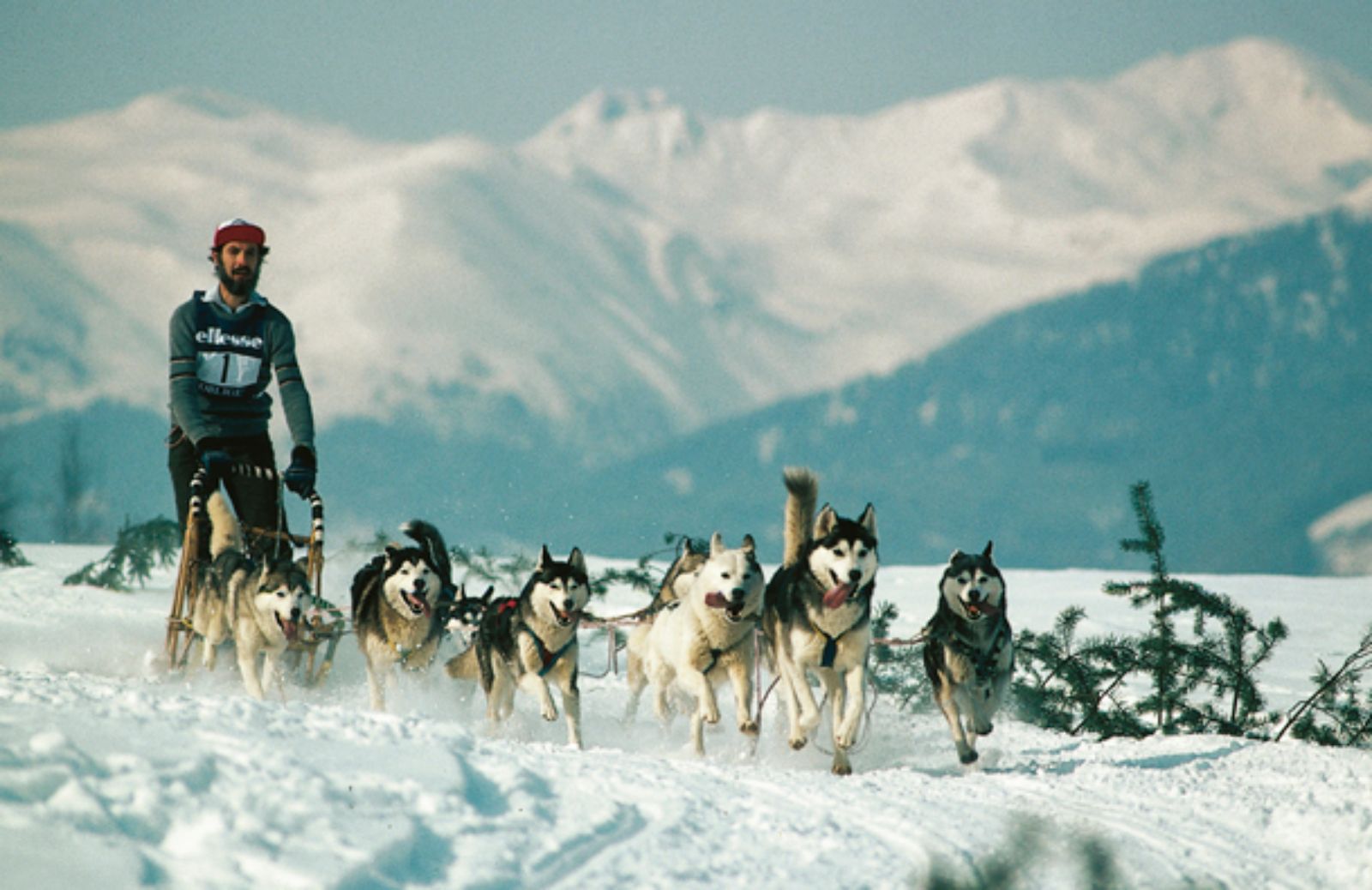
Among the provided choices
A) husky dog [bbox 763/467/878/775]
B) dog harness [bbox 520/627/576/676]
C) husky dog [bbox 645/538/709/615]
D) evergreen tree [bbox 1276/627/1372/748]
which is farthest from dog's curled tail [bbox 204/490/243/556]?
evergreen tree [bbox 1276/627/1372/748]

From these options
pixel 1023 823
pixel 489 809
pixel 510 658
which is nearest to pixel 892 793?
pixel 1023 823

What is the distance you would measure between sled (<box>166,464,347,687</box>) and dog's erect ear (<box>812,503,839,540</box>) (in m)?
2.42

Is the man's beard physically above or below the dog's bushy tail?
above

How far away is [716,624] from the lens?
24.3ft

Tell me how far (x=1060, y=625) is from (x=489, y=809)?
583 centimetres

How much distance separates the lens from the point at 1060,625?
31.0 feet

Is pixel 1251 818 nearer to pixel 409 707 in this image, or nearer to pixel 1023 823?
pixel 1023 823

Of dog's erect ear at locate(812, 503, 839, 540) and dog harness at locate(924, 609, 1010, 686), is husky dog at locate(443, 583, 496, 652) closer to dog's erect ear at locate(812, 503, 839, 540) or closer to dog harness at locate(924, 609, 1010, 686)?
dog's erect ear at locate(812, 503, 839, 540)

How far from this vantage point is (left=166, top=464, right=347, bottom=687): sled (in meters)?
7.30

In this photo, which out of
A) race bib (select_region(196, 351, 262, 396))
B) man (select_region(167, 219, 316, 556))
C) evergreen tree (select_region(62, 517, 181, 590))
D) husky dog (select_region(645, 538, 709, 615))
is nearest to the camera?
man (select_region(167, 219, 316, 556))

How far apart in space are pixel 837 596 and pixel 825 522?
0.46m

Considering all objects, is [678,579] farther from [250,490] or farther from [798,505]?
[250,490]

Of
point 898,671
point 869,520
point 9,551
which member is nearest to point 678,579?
point 869,520

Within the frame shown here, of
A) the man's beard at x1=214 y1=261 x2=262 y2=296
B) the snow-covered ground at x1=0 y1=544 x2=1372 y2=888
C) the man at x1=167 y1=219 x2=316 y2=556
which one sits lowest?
the snow-covered ground at x1=0 y1=544 x2=1372 y2=888
